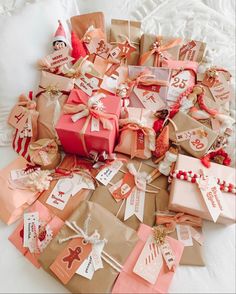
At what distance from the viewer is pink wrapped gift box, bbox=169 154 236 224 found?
2.68 feet

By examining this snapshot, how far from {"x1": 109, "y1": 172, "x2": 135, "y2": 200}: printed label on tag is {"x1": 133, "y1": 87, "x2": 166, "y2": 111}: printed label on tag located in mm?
267

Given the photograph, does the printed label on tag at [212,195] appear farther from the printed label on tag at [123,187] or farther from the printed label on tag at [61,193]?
the printed label on tag at [61,193]

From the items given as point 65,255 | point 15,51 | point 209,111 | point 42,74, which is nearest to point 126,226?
point 65,255

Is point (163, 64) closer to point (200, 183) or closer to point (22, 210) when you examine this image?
point (200, 183)

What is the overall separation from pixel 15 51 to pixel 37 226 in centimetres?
62

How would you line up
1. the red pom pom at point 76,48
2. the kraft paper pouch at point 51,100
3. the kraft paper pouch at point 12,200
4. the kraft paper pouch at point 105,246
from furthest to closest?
the red pom pom at point 76,48 < the kraft paper pouch at point 51,100 < the kraft paper pouch at point 12,200 < the kraft paper pouch at point 105,246

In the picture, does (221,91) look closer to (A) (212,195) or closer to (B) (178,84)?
→ (B) (178,84)

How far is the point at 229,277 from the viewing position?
2.58 feet

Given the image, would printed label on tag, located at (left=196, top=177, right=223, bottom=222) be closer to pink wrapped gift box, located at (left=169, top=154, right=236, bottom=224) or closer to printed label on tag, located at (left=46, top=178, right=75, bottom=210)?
pink wrapped gift box, located at (left=169, top=154, right=236, bottom=224)

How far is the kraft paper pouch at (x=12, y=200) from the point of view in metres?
0.88

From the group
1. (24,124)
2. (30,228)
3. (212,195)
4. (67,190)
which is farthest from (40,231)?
(212,195)

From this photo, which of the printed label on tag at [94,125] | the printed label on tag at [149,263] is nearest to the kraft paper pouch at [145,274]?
the printed label on tag at [149,263]

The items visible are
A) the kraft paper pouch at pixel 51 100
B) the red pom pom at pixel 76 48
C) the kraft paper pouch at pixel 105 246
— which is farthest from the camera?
the red pom pom at pixel 76 48

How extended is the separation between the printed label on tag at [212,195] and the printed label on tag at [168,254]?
0.15 meters
